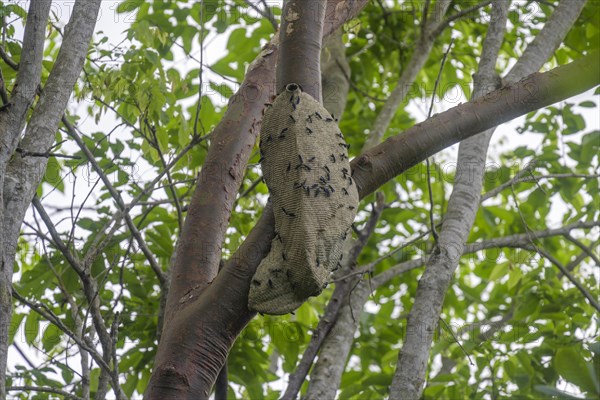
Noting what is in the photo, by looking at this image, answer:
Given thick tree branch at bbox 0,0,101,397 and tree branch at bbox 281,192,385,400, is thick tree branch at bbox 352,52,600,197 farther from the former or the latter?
tree branch at bbox 281,192,385,400

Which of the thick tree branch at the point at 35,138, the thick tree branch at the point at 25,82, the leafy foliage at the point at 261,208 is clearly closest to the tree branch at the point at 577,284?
the leafy foliage at the point at 261,208

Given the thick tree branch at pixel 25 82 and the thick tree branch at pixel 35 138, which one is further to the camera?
the thick tree branch at pixel 25 82

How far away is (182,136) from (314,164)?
221 centimetres

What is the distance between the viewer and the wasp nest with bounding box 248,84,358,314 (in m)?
2.05

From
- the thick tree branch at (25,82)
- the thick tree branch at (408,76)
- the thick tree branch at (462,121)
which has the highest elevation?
the thick tree branch at (408,76)

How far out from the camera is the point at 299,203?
206cm

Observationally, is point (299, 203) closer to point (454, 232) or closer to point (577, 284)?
point (454, 232)

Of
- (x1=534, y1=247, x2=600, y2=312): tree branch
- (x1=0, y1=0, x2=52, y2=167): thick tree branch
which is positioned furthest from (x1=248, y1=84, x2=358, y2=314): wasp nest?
(x1=534, y1=247, x2=600, y2=312): tree branch

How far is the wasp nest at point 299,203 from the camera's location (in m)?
2.05

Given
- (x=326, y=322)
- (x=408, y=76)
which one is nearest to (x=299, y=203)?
(x=326, y=322)

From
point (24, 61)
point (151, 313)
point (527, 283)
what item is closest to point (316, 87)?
point (24, 61)

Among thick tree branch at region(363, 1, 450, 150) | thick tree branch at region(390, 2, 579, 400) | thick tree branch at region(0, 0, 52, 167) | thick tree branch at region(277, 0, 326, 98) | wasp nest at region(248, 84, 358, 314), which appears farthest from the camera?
thick tree branch at region(363, 1, 450, 150)

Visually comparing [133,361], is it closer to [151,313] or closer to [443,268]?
[151,313]

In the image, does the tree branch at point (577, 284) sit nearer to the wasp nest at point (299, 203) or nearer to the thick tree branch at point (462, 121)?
the thick tree branch at point (462, 121)
